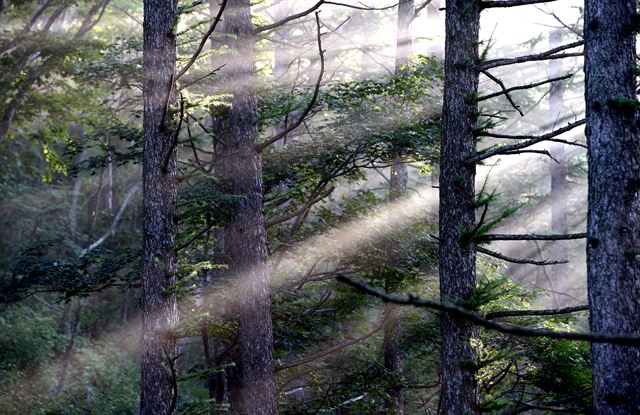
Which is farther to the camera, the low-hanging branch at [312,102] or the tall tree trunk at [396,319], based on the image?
the tall tree trunk at [396,319]

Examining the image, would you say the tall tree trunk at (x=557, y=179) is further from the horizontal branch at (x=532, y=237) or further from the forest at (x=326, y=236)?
the horizontal branch at (x=532, y=237)

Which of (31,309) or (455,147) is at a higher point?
(455,147)

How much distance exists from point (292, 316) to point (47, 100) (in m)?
8.76

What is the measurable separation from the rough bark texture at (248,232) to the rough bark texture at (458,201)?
11.7 ft

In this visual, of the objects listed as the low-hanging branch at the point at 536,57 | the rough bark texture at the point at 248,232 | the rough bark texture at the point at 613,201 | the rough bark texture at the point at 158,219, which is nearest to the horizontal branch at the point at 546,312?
the rough bark texture at the point at 613,201

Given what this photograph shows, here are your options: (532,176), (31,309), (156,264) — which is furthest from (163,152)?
(532,176)

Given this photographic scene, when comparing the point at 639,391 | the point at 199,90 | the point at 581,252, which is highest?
the point at 199,90

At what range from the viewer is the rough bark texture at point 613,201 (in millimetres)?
5426

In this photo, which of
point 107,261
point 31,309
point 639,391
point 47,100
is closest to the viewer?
point 639,391

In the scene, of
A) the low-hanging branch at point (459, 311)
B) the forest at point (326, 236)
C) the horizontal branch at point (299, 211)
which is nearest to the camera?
the low-hanging branch at point (459, 311)

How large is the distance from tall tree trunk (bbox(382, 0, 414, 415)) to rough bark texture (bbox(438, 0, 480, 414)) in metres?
2.64

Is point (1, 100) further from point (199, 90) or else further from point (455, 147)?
point (455, 147)

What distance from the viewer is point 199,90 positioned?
1148 centimetres

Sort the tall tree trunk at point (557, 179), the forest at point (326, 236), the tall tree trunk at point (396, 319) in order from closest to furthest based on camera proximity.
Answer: the forest at point (326, 236) < the tall tree trunk at point (396, 319) < the tall tree trunk at point (557, 179)
